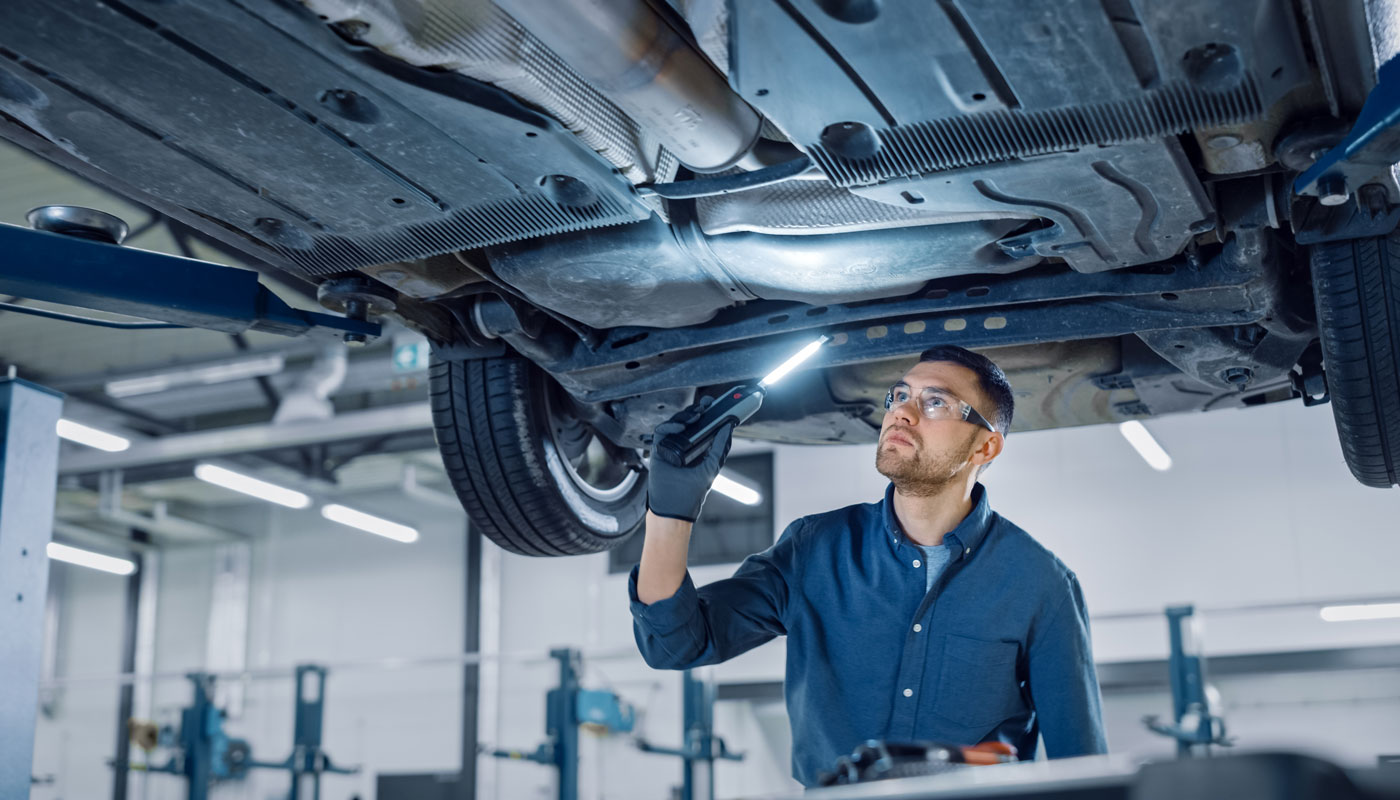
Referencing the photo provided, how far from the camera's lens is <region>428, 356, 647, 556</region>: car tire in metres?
2.96

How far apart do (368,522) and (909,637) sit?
10.3 metres

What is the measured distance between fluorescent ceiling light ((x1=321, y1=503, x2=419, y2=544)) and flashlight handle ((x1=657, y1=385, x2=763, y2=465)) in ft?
32.4

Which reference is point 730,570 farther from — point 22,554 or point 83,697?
point 22,554

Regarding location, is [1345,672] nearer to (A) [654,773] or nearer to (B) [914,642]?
(A) [654,773]

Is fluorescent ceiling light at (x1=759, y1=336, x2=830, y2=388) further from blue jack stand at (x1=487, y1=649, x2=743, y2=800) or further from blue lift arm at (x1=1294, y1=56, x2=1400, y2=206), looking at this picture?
blue jack stand at (x1=487, y1=649, x2=743, y2=800)

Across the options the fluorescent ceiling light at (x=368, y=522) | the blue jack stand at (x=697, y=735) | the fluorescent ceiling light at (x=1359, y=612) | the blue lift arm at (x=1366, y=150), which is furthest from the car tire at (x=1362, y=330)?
the fluorescent ceiling light at (x=368, y=522)

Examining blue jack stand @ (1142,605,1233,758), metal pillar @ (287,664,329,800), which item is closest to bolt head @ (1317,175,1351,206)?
blue jack stand @ (1142,605,1233,758)

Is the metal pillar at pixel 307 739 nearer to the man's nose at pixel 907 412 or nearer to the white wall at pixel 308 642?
the white wall at pixel 308 642

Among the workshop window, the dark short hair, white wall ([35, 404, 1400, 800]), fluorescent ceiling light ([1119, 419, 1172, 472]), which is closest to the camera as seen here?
the dark short hair

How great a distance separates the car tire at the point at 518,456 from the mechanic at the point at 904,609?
2.80 feet

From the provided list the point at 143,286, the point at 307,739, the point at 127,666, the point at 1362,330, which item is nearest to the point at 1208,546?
the point at 307,739

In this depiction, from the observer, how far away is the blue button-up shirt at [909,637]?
6.81ft

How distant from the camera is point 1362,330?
2.30m

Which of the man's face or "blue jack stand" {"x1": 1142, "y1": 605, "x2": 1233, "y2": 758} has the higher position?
the man's face
